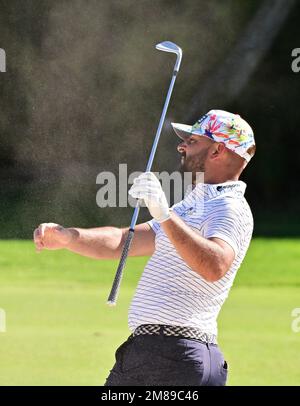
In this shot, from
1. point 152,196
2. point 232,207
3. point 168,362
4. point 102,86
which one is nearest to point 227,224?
point 232,207

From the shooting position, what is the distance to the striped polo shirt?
11.0 ft

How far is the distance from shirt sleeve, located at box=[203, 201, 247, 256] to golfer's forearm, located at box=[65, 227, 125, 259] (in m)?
0.50

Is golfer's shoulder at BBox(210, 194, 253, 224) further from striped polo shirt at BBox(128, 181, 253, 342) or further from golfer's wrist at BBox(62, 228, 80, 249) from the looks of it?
golfer's wrist at BBox(62, 228, 80, 249)

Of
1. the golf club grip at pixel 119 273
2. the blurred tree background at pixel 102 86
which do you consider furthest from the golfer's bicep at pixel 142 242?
the blurred tree background at pixel 102 86

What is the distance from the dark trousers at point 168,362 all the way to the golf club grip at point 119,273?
0.16 metres

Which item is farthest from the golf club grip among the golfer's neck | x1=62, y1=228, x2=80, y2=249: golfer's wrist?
the golfer's neck

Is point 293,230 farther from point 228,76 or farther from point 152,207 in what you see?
point 152,207

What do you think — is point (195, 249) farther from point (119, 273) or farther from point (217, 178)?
point (217, 178)

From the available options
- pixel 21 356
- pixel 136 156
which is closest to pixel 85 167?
pixel 136 156

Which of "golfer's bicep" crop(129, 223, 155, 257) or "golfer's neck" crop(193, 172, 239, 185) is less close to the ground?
"golfer's neck" crop(193, 172, 239, 185)

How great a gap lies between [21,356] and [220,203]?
107 inches

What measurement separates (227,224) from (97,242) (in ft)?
1.92

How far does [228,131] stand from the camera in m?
3.54

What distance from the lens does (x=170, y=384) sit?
11.0 feet
